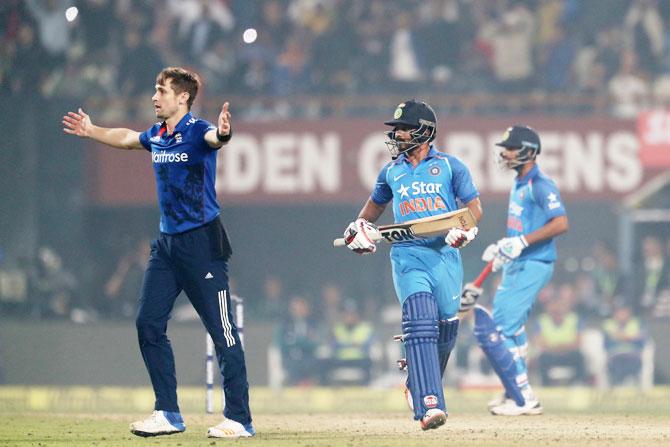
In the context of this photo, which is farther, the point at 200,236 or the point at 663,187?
the point at 663,187

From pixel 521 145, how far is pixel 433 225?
2659mm

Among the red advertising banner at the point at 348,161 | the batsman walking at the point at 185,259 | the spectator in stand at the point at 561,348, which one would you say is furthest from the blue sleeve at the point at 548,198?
the red advertising banner at the point at 348,161

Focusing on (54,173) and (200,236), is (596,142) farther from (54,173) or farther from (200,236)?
(200,236)

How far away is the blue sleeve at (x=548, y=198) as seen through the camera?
11.8 m

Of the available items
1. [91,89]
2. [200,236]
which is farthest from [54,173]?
[200,236]

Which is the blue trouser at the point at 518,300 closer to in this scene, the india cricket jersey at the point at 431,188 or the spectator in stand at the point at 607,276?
the india cricket jersey at the point at 431,188

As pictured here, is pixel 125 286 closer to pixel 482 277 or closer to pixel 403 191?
pixel 482 277

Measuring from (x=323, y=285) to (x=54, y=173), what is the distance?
13.1 ft

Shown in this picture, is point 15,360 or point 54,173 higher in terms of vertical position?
point 54,173

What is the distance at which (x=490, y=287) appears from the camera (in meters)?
20.0

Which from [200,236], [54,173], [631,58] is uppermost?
[631,58]

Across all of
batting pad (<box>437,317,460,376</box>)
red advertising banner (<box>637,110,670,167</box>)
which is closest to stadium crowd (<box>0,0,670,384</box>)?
red advertising banner (<box>637,110,670,167</box>)

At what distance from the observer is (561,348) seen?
18.6 m

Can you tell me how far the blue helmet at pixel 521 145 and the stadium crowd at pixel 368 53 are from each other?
8.08 metres
